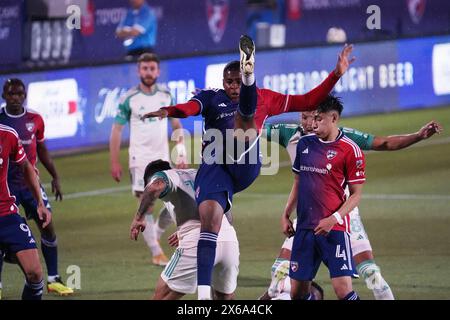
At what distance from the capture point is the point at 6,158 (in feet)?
33.4

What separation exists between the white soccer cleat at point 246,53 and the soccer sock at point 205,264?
1374 mm

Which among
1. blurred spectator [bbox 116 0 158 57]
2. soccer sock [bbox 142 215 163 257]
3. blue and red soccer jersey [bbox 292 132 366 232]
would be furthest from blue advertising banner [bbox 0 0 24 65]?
blue and red soccer jersey [bbox 292 132 366 232]

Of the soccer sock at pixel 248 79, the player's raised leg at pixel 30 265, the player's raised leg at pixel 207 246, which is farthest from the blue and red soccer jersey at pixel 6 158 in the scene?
the soccer sock at pixel 248 79

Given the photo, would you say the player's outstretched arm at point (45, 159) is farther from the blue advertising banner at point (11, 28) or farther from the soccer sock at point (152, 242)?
the blue advertising banner at point (11, 28)

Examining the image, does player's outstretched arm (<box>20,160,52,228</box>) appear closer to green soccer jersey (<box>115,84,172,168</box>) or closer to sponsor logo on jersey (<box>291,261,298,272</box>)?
sponsor logo on jersey (<box>291,261,298,272</box>)

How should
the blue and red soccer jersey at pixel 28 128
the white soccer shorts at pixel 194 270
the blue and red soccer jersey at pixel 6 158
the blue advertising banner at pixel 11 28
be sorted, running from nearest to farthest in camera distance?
the white soccer shorts at pixel 194 270 → the blue and red soccer jersey at pixel 6 158 → the blue and red soccer jersey at pixel 28 128 → the blue advertising banner at pixel 11 28

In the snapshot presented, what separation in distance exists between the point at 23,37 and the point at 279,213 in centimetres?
1069

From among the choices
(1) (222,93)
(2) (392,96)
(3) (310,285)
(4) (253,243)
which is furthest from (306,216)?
(2) (392,96)

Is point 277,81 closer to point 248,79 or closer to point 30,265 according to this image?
point 30,265

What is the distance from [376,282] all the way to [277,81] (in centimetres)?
1348

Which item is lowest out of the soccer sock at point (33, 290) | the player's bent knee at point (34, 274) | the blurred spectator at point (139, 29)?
the soccer sock at point (33, 290)

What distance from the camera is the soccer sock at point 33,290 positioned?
1035 cm

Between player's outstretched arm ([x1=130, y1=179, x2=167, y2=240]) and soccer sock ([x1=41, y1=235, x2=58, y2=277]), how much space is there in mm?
2984

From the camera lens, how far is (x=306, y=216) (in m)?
9.85
